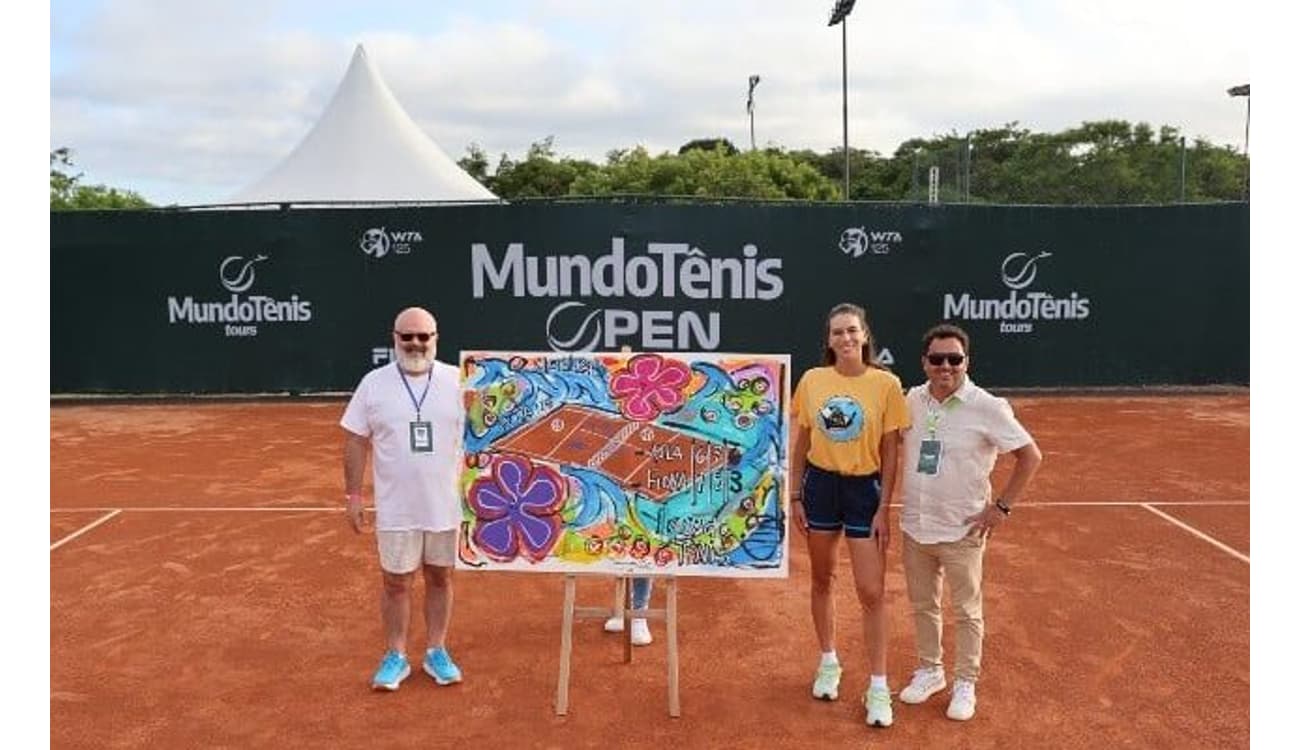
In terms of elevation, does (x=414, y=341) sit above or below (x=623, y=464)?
above

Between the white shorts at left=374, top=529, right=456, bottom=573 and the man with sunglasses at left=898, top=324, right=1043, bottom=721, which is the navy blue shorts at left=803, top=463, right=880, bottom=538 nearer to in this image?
the man with sunglasses at left=898, top=324, right=1043, bottom=721

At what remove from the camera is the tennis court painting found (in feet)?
14.7

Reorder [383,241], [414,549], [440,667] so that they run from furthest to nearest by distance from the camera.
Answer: [383,241]
[440,667]
[414,549]

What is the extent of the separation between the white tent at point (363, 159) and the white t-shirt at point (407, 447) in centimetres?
1447

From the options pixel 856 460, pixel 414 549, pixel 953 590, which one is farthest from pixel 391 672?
pixel 953 590

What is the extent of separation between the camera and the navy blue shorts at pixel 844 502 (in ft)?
13.8

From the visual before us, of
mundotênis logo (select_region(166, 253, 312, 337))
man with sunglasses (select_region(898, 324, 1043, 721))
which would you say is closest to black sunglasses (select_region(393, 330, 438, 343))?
man with sunglasses (select_region(898, 324, 1043, 721))

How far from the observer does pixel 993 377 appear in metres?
13.6

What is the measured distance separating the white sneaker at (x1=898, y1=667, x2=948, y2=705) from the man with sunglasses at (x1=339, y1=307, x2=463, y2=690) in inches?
83.2

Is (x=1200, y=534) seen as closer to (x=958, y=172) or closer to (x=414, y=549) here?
(x=414, y=549)

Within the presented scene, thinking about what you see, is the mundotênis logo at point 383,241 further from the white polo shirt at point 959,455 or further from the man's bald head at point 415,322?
the white polo shirt at point 959,455

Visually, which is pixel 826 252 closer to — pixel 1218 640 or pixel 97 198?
pixel 1218 640

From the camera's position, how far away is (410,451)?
14.9ft

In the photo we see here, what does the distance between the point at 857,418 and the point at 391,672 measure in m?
2.40
